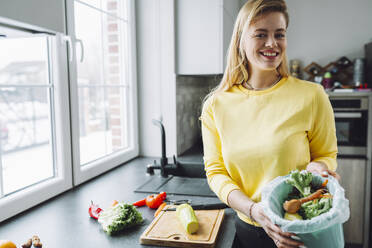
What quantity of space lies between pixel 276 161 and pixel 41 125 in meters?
1.22

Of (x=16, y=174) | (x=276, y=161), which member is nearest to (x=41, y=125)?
(x=16, y=174)

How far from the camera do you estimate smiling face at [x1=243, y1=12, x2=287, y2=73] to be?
111 cm

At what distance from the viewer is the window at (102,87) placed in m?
1.89

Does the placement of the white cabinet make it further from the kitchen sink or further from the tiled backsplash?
the kitchen sink

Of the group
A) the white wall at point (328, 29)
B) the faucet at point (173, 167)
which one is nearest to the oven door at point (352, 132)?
the white wall at point (328, 29)

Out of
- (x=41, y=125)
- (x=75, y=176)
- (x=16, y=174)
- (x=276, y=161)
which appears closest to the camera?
(x=276, y=161)

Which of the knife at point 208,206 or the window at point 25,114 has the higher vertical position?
the window at point 25,114

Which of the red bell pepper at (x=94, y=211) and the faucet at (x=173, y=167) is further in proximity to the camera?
the faucet at (x=173, y=167)

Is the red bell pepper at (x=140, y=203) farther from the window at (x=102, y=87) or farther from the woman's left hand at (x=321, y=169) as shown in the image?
the woman's left hand at (x=321, y=169)

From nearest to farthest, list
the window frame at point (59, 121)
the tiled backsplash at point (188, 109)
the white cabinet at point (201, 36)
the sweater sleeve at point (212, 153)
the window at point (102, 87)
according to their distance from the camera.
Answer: the sweater sleeve at point (212, 153)
the window frame at point (59, 121)
the window at point (102, 87)
the white cabinet at point (201, 36)
the tiled backsplash at point (188, 109)

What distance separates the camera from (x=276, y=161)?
110 centimetres

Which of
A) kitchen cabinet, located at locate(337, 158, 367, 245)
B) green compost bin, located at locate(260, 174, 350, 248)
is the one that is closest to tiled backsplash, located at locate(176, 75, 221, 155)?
kitchen cabinet, located at locate(337, 158, 367, 245)

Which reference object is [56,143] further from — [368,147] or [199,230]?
[368,147]

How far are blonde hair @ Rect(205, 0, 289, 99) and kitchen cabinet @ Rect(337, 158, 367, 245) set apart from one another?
1750 millimetres
